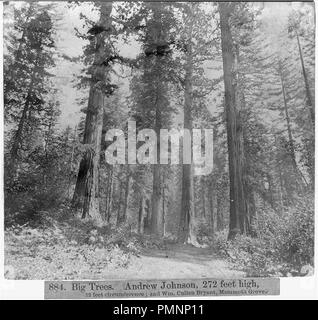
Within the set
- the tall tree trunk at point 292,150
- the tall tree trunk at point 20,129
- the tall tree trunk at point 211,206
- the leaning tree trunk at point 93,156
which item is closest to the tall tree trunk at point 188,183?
the tall tree trunk at point 211,206

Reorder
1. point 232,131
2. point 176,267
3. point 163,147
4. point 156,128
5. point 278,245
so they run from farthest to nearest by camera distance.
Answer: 1. point 232,131
2. point 156,128
3. point 163,147
4. point 278,245
5. point 176,267

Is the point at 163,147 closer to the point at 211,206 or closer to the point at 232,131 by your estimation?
the point at 232,131

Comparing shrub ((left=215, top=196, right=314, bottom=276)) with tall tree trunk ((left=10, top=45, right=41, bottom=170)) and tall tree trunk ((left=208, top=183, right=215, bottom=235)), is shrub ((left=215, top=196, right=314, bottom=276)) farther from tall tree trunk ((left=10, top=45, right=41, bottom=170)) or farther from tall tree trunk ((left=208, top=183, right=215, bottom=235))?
tall tree trunk ((left=10, top=45, right=41, bottom=170))

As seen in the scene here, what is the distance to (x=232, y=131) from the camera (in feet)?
34.4

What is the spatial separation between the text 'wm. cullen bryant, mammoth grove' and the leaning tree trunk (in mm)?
520

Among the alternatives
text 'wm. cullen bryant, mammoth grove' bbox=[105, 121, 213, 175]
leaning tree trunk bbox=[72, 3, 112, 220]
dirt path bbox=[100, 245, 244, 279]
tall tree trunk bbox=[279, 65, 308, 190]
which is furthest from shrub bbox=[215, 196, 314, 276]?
leaning tree trunk bbox=[72, 3, 112, 220]

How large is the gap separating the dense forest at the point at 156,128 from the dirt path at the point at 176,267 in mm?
109

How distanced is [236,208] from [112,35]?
6104 mm

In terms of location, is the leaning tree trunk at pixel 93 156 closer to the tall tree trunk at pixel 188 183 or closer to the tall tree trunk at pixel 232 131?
the tall tree trunk at pixel 188 183

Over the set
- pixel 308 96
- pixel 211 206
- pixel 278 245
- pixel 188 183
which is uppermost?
pixel 308 96

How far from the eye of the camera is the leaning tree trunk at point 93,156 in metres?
10.0

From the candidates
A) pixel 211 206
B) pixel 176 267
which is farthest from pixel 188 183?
pixel 176 267

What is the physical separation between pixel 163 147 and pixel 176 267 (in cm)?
315

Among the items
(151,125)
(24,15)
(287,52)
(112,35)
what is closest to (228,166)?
(151,125)
